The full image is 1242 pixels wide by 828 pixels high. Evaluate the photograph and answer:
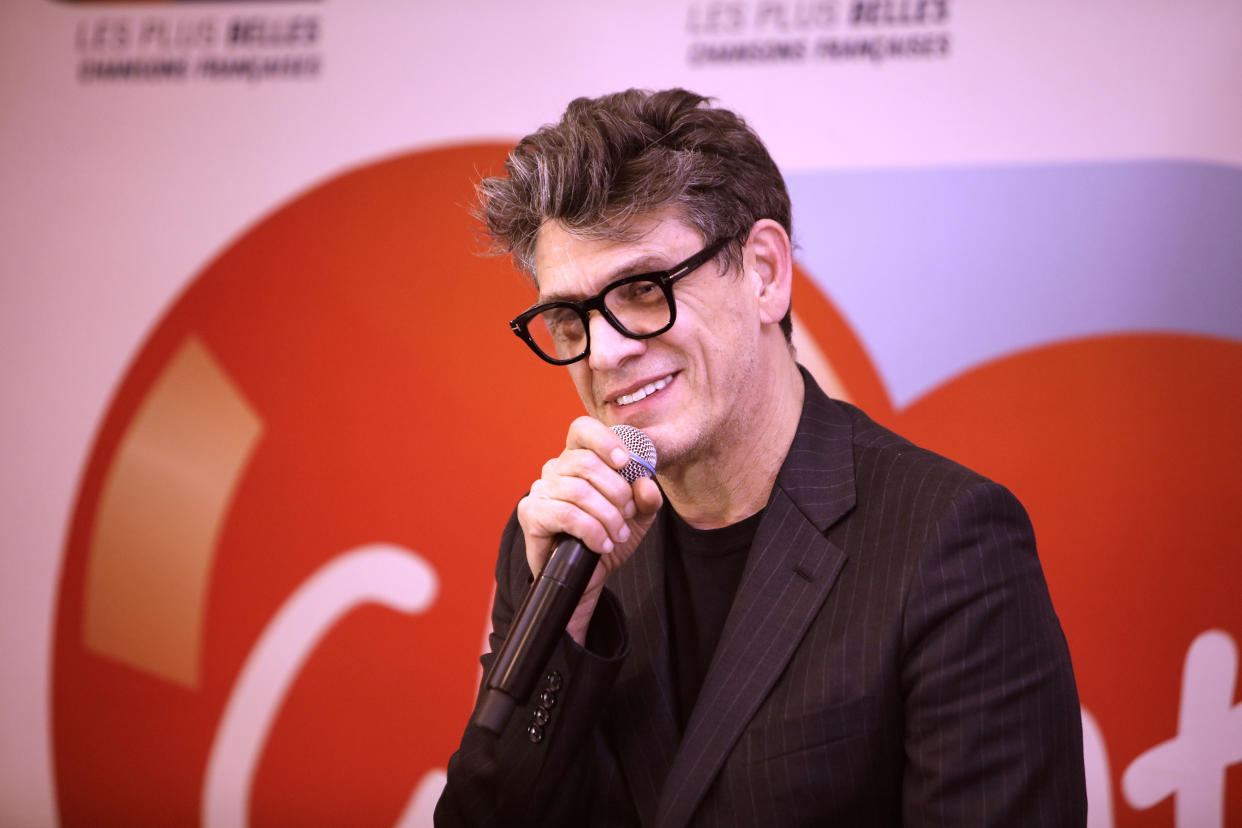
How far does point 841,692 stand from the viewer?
59.2 inches

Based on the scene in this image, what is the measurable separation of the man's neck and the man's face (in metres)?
0.05

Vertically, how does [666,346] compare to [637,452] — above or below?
above

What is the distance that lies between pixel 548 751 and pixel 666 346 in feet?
2.27

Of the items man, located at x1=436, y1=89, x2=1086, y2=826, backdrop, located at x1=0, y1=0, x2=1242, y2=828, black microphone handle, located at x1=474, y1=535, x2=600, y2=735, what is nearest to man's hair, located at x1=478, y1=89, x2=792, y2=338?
man, located at x1=436, y1=89, x2=1086, y2=826

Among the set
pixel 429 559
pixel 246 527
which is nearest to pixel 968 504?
pixel 429 559

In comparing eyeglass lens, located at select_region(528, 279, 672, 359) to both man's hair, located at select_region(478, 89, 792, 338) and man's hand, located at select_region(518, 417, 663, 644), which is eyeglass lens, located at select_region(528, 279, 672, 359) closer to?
man's hair, located at select_region(478, 89, 792, 338)

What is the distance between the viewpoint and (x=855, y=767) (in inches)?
58.6

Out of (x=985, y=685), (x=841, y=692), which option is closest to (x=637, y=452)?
(x=841, y=692)

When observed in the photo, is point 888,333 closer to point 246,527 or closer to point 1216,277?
point 1216,277

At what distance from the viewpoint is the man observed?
143 cm

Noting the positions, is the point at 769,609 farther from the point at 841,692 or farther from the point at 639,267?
the point at 639,267

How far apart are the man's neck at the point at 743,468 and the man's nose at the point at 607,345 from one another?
242 millimetres

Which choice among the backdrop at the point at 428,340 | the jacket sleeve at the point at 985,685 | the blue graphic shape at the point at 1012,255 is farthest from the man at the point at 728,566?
the backdrop at the point at 428,340

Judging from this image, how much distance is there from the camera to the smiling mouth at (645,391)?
1.72m
